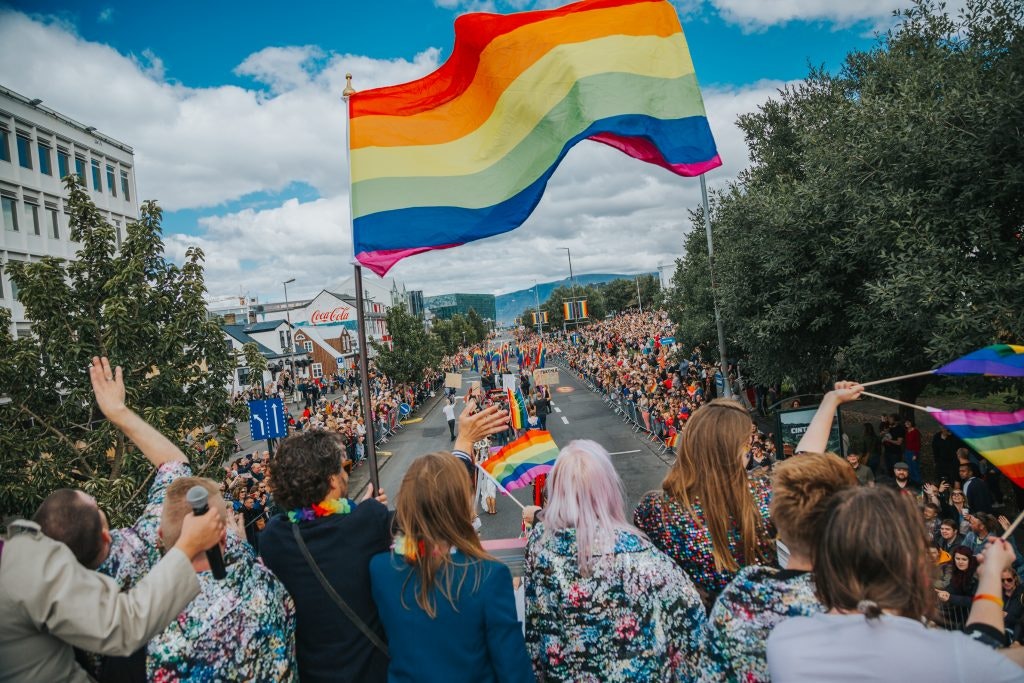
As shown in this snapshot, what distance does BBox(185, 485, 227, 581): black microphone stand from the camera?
1.79 m

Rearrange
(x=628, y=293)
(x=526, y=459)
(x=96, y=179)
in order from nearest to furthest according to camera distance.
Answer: (x=526, y=459) → (x=96, y=179) → (x=628, y=293)

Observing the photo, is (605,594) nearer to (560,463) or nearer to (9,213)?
(560,463)

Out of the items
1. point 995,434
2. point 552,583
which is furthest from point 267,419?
point 995,434

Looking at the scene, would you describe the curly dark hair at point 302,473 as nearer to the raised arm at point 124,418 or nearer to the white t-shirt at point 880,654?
the raised arm at point 124,418

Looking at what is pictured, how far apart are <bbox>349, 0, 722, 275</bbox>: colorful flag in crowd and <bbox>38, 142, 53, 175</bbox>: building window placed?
3164 centimetres

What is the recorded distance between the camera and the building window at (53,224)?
28672 millimetres

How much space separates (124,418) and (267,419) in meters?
13.4

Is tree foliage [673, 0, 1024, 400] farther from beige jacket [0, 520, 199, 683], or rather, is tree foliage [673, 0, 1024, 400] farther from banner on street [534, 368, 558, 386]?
beige jacket [0, 520, 199, 683]

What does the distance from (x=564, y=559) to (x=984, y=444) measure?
256 centimetres

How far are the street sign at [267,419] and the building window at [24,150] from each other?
835 inches

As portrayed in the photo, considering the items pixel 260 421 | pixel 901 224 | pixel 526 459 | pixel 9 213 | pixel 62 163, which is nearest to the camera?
pixel 526 459

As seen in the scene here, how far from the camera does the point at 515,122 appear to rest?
5.12 m

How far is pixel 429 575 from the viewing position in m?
2.17

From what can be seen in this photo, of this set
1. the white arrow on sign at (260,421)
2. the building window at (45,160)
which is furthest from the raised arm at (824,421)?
the building window at (45,160)
